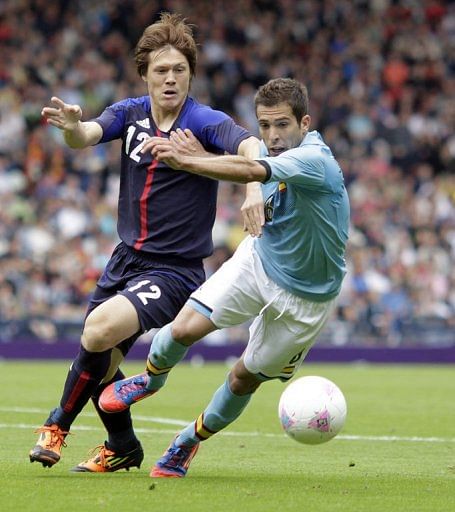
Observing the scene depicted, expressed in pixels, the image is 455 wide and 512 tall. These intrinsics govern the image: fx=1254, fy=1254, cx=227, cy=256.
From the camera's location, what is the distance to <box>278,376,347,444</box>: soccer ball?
7480 millimetres

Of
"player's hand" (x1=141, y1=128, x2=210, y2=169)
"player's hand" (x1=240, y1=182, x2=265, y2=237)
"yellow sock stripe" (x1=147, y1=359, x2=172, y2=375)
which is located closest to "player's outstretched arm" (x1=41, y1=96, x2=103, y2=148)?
"player's hand" (x1=141, y1=128, x2=210, y2=169)

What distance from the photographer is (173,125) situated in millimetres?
7527

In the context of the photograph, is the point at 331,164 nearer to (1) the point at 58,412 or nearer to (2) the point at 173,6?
(1) the point at 58,412

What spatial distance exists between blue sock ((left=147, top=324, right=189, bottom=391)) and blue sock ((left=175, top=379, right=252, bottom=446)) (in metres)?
0.34

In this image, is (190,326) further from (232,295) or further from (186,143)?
(186,143)

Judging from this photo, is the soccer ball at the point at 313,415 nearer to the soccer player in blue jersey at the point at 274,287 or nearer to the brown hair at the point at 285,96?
the soccer player in blue jersey at the point at 274,287

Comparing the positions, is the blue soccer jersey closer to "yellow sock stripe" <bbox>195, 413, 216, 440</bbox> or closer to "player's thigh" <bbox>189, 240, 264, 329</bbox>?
"player's thigh" <bbox>189, 240, 264, 329</bbox>

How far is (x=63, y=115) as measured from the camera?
7.18 m

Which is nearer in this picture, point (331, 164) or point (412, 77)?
point (331, 164)

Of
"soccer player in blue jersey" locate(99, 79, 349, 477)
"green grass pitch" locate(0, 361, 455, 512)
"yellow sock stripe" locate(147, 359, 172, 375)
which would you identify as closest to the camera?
"green grass pitch" locate(0, 361, 455, 512)

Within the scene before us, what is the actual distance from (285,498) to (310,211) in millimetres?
1635

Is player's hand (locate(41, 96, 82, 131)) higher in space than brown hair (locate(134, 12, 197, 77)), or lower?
lower

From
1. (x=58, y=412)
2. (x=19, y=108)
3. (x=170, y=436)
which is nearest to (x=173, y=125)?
(x=58, y=412)

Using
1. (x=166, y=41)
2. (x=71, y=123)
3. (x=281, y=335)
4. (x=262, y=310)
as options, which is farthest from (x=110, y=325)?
(x=166, y=41)
